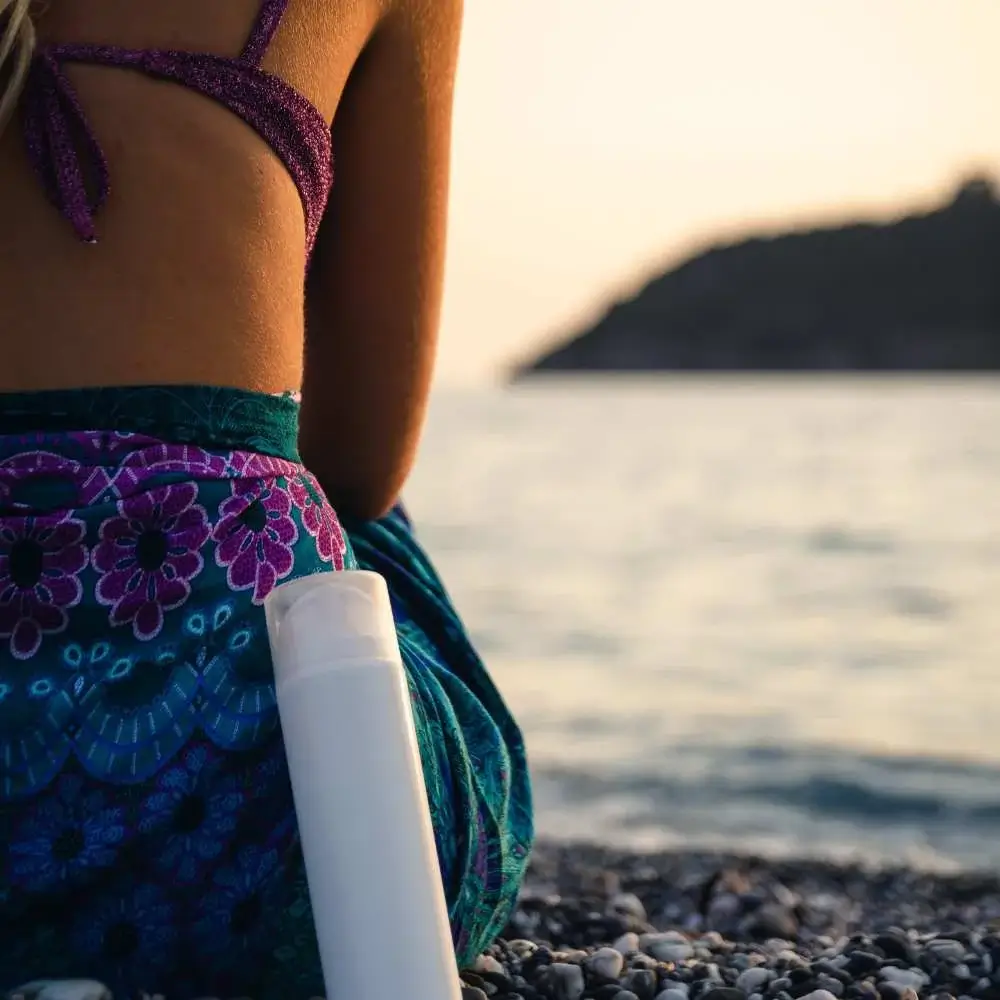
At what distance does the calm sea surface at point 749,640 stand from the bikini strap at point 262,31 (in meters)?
3.47

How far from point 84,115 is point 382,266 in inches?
21.8

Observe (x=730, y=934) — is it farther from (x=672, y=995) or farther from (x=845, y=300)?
(x=845, y=300)

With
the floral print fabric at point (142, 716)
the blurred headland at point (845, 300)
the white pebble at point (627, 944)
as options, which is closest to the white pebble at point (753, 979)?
the white pebble at point (627, 944)

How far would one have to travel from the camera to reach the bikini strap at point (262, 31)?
58.7 inches

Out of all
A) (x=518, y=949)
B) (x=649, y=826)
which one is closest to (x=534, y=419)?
(x=649, y=826)

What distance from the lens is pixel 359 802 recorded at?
45.4 inches

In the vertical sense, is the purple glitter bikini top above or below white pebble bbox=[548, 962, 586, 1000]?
above

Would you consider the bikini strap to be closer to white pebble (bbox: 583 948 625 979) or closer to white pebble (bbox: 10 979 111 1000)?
white pebble (bbox: 10 979 111 1000)

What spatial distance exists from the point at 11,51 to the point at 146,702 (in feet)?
1.99

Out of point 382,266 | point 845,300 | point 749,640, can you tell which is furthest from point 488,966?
point 845,300

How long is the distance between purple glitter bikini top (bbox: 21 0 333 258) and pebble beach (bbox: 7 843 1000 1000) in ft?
2.42

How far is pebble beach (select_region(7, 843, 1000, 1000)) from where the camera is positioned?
6.17ft

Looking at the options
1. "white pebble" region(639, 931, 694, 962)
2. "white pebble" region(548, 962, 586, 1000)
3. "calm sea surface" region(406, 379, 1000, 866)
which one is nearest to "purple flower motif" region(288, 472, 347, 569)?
"white pebble" region(548, 962, 586, 1000)

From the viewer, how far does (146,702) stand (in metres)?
1.43
